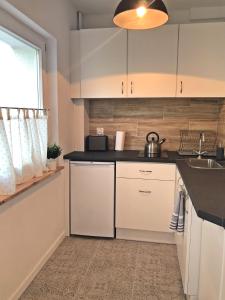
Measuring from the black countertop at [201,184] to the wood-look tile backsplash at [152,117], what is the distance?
1.73 ft

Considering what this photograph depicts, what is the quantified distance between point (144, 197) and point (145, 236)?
0.44 m

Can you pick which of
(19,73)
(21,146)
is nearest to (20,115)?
(21,146)

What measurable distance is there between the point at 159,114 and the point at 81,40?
121 cm

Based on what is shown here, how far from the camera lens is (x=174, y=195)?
2.59m

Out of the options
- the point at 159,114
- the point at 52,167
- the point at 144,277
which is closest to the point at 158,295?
the point at 144,277

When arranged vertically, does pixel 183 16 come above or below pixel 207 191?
above

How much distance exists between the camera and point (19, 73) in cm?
209

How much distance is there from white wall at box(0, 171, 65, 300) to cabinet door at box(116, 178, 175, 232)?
631 mm

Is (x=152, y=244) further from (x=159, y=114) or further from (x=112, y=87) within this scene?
(x=112, y=87)

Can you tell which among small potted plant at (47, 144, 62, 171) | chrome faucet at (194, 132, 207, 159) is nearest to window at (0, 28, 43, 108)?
small potted plant at (47, 144, 62, 171)

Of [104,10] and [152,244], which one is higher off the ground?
[104,10]

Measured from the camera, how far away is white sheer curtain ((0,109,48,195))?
64.9 inches

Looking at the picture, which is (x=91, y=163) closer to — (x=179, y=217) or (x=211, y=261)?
(x=179, y=217)

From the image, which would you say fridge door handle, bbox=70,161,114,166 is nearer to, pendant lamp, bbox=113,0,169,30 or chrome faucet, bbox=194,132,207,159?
chrome faucet, bbox=194,132,207,159
